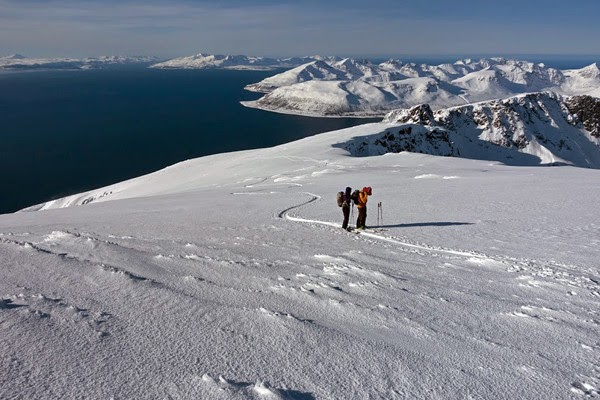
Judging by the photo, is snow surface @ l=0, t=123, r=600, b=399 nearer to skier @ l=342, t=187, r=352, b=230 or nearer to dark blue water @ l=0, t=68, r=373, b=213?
skier @ l=342, t=187, r=352, b=230

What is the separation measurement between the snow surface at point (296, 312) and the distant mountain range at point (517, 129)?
94.9 meters

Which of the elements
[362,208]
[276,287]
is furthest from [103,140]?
[276,287]

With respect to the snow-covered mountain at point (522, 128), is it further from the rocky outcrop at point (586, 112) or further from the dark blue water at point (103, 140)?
the dark blue water at point (103, 140)

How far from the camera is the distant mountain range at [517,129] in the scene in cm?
12688

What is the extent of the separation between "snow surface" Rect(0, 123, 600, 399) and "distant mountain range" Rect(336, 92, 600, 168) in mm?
94950

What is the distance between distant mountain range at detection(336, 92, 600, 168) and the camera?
416 feet

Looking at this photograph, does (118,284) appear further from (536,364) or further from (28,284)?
(536,364)

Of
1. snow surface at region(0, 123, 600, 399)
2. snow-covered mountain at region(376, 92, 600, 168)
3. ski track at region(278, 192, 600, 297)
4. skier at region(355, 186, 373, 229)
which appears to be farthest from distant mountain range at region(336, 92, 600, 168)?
snow surface at region(0, 123, 600, 399)

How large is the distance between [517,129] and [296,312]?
168994 mm

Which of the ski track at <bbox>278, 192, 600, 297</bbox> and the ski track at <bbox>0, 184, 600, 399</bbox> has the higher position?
the ski track at <bbox>0, 184, 600, 399</bbox>

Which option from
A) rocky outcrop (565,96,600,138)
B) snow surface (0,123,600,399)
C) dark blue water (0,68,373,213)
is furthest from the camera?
rocky outcrop (565,96,600,138)

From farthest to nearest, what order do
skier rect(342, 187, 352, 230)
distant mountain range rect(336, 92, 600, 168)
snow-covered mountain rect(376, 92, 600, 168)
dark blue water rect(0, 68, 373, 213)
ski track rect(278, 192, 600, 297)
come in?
snow-covered mountain rect(376, 92, 600, 168)
distant mountain range rect(336, 92, 600, 168)
dark blue water rect(0, 68, 373, 213)
skier rect(342, 187, 352, 230)
ski track rect(278, 192, 600, 297)

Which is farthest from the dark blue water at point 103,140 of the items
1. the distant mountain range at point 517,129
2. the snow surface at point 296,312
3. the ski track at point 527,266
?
the ski track at point 527,266

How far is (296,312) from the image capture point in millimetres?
6617
